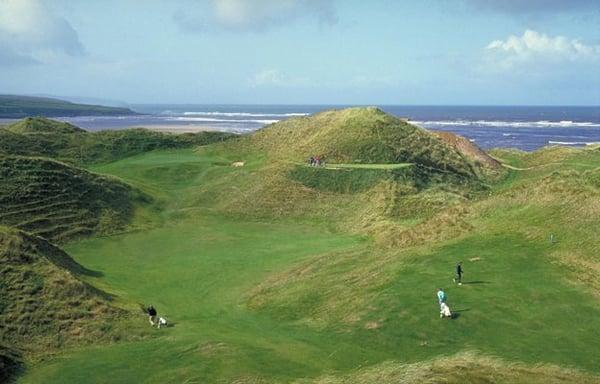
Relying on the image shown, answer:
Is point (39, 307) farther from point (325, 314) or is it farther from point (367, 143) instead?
point (367, 143)

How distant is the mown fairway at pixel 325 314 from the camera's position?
2938 cm

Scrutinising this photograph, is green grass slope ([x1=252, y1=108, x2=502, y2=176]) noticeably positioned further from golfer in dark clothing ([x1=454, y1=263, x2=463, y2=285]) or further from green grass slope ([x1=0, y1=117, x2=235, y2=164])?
golfer in dark clothing ([x1=454, y1=263, x2=463, y2=285])

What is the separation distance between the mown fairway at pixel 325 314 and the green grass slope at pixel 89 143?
4728cm

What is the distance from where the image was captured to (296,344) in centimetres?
3259

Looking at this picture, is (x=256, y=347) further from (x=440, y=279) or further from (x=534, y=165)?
(x=534, y=165)

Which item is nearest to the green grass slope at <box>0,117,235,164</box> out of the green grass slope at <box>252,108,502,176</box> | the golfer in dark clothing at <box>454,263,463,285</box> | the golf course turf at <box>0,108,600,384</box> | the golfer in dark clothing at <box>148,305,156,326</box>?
the green grass slope at <box>252,108,502,176</box>

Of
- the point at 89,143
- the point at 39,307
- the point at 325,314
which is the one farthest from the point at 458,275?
the point at 89,143

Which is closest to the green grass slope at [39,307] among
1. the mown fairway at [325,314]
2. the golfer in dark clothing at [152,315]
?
the mown fairway at [325,314]

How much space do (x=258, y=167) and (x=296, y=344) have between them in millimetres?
55502

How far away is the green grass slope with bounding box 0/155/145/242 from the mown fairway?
7.19m

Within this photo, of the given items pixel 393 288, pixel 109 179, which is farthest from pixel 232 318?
pixel 109 179

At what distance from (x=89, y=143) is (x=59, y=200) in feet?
137

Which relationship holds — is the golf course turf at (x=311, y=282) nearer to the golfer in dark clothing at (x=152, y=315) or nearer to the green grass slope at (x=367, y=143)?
the golfer in dark clothing at (x=152, y=315)

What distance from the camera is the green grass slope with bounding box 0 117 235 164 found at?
99938 millimetres
